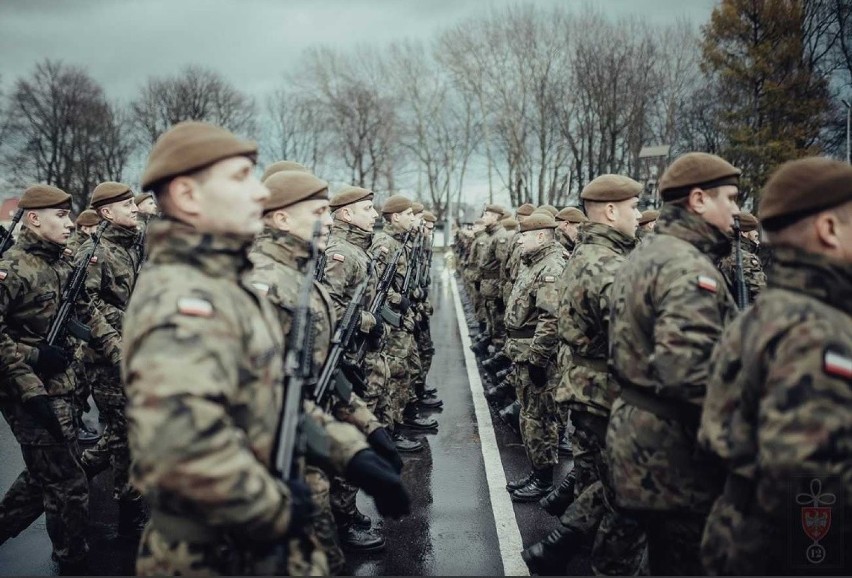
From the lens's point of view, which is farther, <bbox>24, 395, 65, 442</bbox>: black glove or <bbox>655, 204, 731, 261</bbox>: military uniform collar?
<bbox>24, 395, 65, 442</bbox>: black glove

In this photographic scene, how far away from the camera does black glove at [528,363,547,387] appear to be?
5656mm

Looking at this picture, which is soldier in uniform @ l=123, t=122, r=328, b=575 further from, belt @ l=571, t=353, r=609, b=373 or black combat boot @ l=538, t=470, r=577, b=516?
black combat boot @ l=538, t=470, r=577, b=516

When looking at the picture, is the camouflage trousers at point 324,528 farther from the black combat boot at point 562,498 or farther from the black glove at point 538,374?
the black glove at point 538,374

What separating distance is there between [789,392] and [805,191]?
2.35ft

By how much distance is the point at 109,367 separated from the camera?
5562mm

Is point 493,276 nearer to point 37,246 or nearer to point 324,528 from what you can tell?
point 37,246

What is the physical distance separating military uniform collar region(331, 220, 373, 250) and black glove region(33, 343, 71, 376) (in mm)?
2360

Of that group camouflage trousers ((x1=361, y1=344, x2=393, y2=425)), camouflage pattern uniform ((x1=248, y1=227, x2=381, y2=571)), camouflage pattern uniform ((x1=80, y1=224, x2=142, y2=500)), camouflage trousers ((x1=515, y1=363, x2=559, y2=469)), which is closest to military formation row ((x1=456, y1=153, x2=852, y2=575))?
camouflage pattern uniform ((x1=248, y1=227, x2=381, y2=571))

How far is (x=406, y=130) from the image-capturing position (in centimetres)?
5328

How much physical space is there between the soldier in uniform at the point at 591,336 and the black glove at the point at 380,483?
1.71 metres

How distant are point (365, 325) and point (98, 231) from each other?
2.39 metres

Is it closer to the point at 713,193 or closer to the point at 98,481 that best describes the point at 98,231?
the point at 98,481

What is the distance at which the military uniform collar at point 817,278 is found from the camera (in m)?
2.09

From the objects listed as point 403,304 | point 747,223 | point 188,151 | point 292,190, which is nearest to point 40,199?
point 292,190
